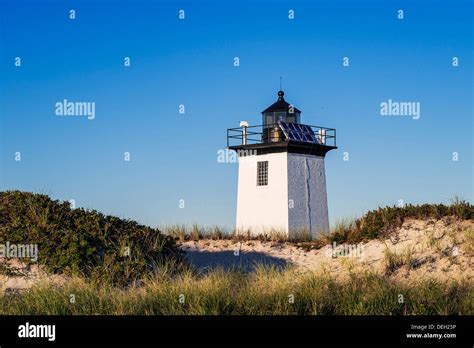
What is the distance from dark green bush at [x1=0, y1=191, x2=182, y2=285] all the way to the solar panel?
14160mm

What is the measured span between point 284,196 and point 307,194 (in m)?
1.50

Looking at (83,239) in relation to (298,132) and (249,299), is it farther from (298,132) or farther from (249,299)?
(298,132)

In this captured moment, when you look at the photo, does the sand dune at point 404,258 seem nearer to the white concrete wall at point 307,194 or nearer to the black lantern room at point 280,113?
the white concrete wall at point 307,194

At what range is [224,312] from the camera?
1244cm

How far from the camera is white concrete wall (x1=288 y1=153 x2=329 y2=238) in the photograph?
105 ft

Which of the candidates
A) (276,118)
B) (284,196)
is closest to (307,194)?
(284,196)

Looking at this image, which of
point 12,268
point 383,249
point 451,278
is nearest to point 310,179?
point 383,249

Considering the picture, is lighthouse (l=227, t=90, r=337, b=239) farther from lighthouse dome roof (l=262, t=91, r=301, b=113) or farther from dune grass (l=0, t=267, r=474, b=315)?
dune grass (l=0, t=267, r=474, b=315)

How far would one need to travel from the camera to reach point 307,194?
1286 inches

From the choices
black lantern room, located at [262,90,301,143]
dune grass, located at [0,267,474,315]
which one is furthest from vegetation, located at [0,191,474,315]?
black lantern room, located at [262,90,301,143]

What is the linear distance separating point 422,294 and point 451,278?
Answer: 11.1 ft
